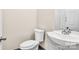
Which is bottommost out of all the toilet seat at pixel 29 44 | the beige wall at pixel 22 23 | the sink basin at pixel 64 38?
the toilet seat at pixel 29 44

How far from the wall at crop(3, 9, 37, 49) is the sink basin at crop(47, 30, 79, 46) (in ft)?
0.64

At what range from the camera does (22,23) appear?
98 cm

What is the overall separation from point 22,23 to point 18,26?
5 cm

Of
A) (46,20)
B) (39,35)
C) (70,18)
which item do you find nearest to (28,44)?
(39,35)

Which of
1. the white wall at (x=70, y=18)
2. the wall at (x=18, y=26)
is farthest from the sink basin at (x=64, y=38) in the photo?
the wall at (x=18, y=26)

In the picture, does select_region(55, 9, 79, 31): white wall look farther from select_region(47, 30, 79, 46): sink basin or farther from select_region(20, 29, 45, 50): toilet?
select_region(20, 29, 45, 50): toilet

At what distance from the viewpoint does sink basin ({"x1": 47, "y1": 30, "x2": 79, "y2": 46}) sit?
959mm

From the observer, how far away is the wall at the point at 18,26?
0.96 meters

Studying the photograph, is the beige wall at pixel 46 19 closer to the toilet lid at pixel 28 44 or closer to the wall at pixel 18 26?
the wall at pixel 18 26

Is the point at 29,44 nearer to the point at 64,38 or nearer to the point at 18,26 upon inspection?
the point at 18,26
